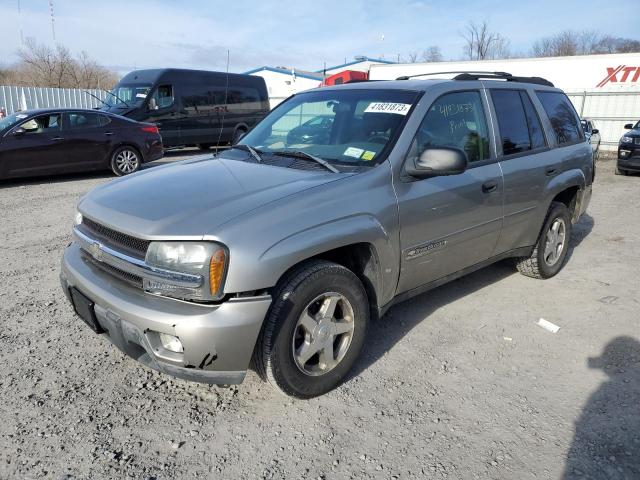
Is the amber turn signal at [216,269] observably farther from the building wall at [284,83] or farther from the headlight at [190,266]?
the building wall at [284,83]

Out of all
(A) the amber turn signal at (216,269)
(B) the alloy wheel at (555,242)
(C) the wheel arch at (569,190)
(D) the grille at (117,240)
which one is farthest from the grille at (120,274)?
(B) the alloy wheel at (555,242)

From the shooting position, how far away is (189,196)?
2777mm

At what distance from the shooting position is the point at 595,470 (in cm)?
241

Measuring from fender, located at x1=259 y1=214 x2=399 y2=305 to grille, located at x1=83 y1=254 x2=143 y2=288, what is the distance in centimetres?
69

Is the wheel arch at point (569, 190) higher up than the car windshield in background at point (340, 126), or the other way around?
the car windshield in background at point (340, 126)

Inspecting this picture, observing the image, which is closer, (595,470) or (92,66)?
(595,470)

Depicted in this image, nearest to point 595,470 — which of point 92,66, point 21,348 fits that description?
point 21,348

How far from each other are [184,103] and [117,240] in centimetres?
1213

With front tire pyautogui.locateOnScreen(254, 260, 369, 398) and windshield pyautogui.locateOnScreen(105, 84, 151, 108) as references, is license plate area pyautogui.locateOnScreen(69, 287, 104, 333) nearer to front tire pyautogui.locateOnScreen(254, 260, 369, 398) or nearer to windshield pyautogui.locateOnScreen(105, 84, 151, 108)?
front tire pyautogui.locateOnScreen(254, 260, 369, 398)

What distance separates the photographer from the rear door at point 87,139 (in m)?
9.78

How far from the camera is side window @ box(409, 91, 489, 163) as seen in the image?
3.35 m

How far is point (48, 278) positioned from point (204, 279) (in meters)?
2.99

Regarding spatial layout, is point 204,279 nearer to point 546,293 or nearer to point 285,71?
point 546,293

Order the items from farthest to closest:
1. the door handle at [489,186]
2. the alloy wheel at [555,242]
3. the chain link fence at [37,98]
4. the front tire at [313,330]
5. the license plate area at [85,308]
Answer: the chain link fence at [37,98], the alloy wheel at [555,242], the door handle at [489,186], the license plate area at [85,308], the front tire at [313,330]
